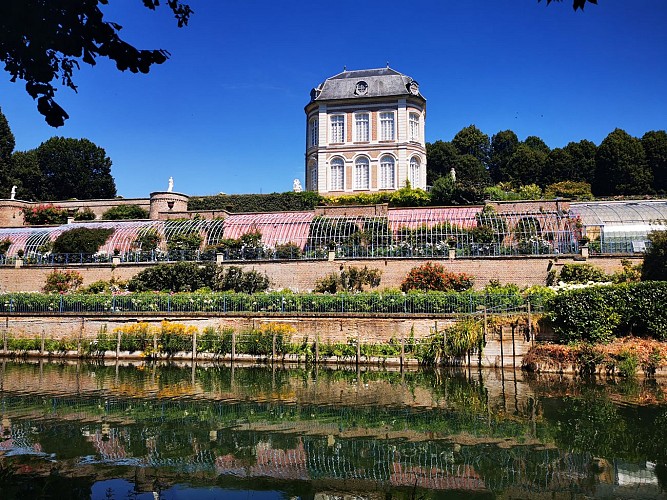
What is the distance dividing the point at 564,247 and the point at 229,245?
60.5 feet

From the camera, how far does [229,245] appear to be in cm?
3259

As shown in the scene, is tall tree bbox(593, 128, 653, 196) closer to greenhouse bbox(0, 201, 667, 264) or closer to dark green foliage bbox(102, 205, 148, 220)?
greenhouse bbox(0, 201, 667, 264)

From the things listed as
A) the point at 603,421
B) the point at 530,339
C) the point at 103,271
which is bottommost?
the point at 603,421

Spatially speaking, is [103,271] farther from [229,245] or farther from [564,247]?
[564,247]

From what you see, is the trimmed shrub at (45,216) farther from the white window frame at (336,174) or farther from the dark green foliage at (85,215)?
the white window frame at (336,174)

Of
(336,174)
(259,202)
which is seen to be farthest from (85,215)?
(336,174)

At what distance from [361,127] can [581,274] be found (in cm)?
2421

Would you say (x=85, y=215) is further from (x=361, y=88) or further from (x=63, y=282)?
(x=361, y=88)

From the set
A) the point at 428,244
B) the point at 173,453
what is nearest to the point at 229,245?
the point at 428,244

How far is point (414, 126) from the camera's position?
46.9 m

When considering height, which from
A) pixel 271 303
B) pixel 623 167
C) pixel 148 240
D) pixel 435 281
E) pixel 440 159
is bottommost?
pixel 271 303

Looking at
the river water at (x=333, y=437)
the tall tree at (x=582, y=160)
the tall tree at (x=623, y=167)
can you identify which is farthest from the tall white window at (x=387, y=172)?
the river water at (x=333, y=437)

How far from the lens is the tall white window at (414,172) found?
46.3m

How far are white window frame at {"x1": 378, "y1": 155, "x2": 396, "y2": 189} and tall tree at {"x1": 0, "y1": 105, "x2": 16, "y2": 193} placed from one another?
108ft
